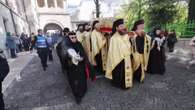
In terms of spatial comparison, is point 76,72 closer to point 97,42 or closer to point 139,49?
point 97,42

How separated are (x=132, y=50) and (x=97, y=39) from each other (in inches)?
54.8

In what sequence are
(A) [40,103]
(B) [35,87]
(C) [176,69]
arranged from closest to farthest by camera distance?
(A) [40,103] → (B) [35,87] → (C) [176,69]

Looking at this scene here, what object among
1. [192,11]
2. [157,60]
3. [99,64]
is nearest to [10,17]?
[99,64]

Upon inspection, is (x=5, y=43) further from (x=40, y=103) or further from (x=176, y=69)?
(x=176, y=69)

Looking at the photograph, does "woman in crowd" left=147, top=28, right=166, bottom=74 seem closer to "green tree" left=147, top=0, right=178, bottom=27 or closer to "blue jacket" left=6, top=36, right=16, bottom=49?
"blue jacket" left=6, top=36, right=16, bottom=49

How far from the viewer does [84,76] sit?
191 inches

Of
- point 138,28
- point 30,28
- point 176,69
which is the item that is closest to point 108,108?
point 138,28

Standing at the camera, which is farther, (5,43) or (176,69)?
(5,43)

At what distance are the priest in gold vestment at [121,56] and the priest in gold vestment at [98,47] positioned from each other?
3.55ft

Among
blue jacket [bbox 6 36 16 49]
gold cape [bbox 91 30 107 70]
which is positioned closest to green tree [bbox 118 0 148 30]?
blue jacket [bbox 6 36 16 49]

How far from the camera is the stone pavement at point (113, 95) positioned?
4082 mm

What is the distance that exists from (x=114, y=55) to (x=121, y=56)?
203mm

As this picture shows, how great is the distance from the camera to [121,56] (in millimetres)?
4895

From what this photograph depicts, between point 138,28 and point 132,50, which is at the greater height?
point 138,28
